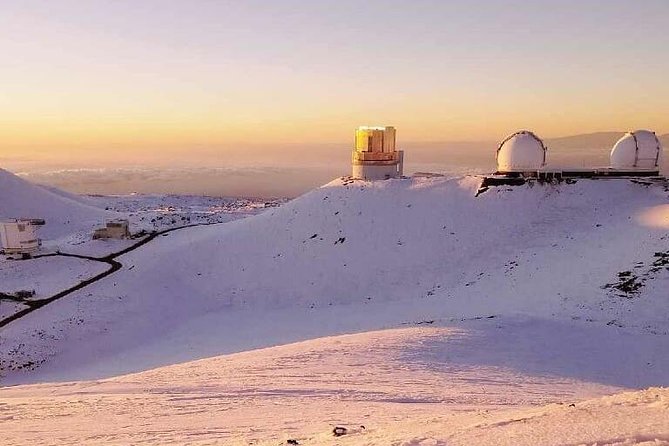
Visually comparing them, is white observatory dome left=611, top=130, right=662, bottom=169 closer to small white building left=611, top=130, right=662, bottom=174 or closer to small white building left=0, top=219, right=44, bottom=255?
small white building left=611, top=130, right=662, bottom=174

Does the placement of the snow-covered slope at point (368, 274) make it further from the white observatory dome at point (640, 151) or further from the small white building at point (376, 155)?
the white observatory dome at point (640, 151)

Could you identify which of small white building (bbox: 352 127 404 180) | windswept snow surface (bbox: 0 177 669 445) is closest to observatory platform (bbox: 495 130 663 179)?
windswept snow surface (bbox: 0 177 669 445)

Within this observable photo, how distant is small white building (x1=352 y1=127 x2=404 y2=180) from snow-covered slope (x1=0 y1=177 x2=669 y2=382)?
254cm

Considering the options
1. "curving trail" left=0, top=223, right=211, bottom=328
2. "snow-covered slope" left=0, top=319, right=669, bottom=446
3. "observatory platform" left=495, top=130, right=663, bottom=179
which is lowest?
"curving trail" left=0, top=223, right=211, bottom=328

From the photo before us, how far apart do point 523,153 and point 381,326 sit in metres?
23.4

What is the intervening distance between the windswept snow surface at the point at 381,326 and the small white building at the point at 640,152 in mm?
4475

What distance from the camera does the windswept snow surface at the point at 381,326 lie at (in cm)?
1019

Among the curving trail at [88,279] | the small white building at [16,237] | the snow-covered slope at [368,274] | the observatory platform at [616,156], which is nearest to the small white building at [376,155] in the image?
the snow-covered slope at [368,274]

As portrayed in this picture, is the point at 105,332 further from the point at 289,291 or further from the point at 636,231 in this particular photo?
the point at 636,231

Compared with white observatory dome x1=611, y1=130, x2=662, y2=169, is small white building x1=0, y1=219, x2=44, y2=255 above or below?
below

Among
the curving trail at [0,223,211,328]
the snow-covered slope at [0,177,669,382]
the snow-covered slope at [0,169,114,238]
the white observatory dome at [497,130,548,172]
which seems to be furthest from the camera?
the snow-covered slope at [0,169,114,238]

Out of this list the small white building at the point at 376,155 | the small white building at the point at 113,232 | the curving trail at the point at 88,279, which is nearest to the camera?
the curving trail at the point at 88,279

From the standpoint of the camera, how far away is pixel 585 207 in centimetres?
3638

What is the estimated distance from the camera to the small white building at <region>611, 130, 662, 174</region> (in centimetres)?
4153
